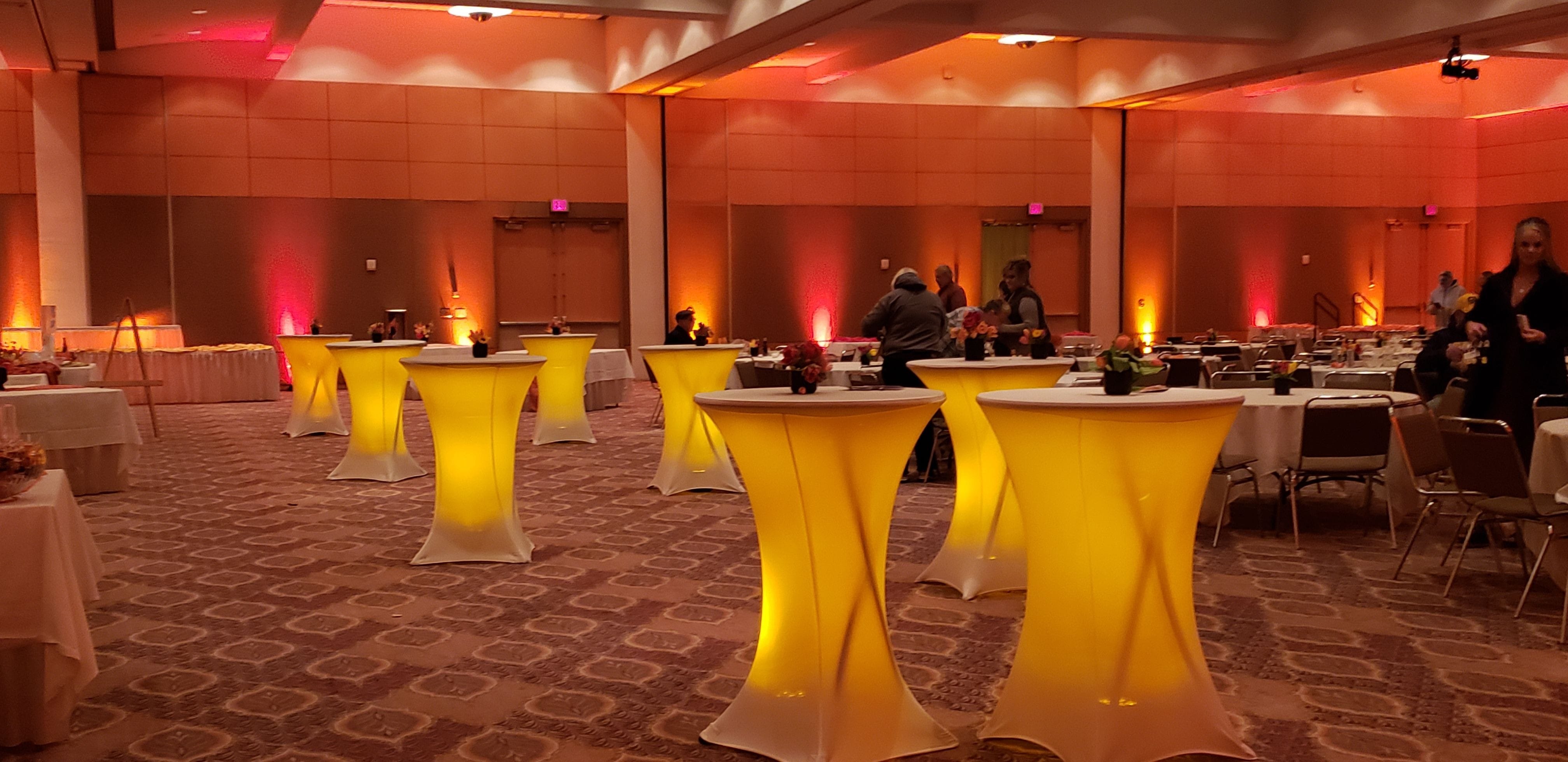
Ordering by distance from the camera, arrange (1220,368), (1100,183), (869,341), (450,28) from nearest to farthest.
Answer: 1. (1220,368)
2. (869,341)
3. (450,28)
4. (1100,183)

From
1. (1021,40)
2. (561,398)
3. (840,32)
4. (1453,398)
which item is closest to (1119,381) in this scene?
(1453,398)

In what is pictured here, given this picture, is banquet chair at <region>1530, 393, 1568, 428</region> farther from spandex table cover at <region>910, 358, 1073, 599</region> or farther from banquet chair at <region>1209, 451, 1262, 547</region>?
spandex table cover at <region>910, 358, 1073, 599</region>

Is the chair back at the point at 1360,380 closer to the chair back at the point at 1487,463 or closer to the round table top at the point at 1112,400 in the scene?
the chair back at the point at 1487,463

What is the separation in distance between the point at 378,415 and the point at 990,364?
5.35 m

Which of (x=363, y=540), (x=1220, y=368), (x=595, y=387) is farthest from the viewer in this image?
(x=595, y=387)

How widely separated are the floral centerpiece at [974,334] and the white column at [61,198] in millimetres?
13764

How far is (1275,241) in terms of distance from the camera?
21.6 m

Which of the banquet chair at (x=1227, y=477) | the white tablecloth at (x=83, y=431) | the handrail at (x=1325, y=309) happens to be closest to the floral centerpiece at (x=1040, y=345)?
the banquet chair at (x=1227, y=477)

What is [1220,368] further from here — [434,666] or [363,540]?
[434,666]

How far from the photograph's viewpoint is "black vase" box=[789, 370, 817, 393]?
4.02 meters

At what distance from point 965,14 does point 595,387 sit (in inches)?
234

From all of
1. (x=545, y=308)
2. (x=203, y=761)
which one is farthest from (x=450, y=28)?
(x=203, y=761)

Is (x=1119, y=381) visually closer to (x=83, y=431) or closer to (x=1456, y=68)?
(x=83, y=431)

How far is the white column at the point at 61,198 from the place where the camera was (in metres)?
16.5
